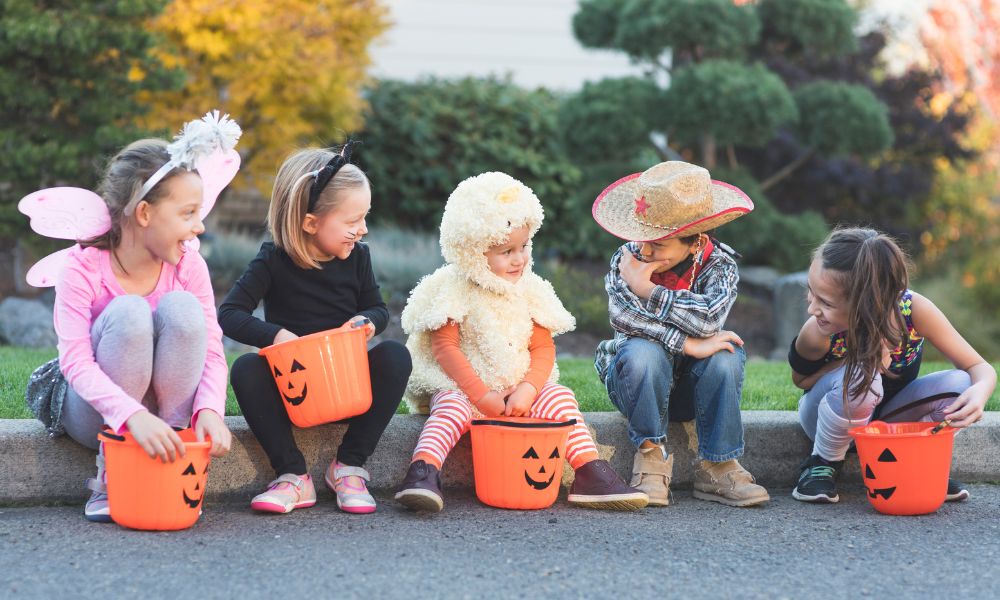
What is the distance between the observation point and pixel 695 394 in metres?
3.09

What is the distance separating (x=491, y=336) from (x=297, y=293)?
0.62 metres

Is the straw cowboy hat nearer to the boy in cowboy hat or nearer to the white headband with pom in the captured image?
the boy in cowboy hat

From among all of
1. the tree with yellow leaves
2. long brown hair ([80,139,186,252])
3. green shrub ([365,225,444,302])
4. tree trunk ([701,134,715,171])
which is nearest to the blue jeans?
long brown hair ([80,139,186,252])

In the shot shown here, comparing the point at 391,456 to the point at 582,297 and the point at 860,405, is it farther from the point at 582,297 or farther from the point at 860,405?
the point at 582,297

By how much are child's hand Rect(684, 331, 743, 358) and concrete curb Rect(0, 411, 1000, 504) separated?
0.34 m

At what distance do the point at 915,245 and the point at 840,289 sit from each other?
7.24m

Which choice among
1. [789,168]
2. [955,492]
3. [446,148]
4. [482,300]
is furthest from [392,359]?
[446,148]

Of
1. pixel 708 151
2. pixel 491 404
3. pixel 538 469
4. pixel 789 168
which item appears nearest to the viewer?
pixel 538 469

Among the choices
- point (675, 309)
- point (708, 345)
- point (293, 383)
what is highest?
point (675, 309)

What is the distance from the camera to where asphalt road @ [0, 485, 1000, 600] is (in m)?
2.19

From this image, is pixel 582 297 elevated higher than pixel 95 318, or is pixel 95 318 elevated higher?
pixel 95 318

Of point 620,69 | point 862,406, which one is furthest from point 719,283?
point 620,69

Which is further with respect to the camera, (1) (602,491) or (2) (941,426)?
(1) (602,491)

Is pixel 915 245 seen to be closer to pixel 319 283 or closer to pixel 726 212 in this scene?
pixel 726 212
